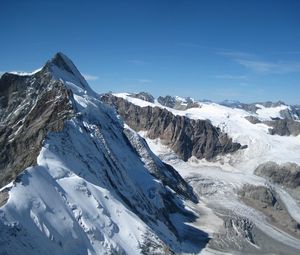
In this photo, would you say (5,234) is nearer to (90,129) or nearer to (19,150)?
(19,150)

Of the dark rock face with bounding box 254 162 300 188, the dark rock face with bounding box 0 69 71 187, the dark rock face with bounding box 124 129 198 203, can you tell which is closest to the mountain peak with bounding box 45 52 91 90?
the dark rock face with bounding box 0 69 71 187

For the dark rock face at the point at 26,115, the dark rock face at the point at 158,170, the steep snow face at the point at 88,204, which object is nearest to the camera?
the steep snow face at the point at 88,204

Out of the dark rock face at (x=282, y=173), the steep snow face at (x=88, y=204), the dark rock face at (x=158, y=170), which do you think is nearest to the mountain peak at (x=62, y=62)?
the steep snow face at (x=88, y=204)

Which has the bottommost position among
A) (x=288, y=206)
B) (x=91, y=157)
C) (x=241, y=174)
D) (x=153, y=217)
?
(x=288, y=206)

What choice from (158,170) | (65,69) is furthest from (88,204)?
(65,69)

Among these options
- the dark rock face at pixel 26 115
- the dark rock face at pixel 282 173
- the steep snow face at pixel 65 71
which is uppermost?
the steep snow face at pixel 65 71

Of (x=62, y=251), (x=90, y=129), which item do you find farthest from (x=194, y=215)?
(x=62, y=251)

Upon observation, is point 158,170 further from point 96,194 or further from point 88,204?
point 88,204

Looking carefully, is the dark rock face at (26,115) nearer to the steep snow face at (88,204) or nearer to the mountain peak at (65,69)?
the steep snow face at (88,204)
